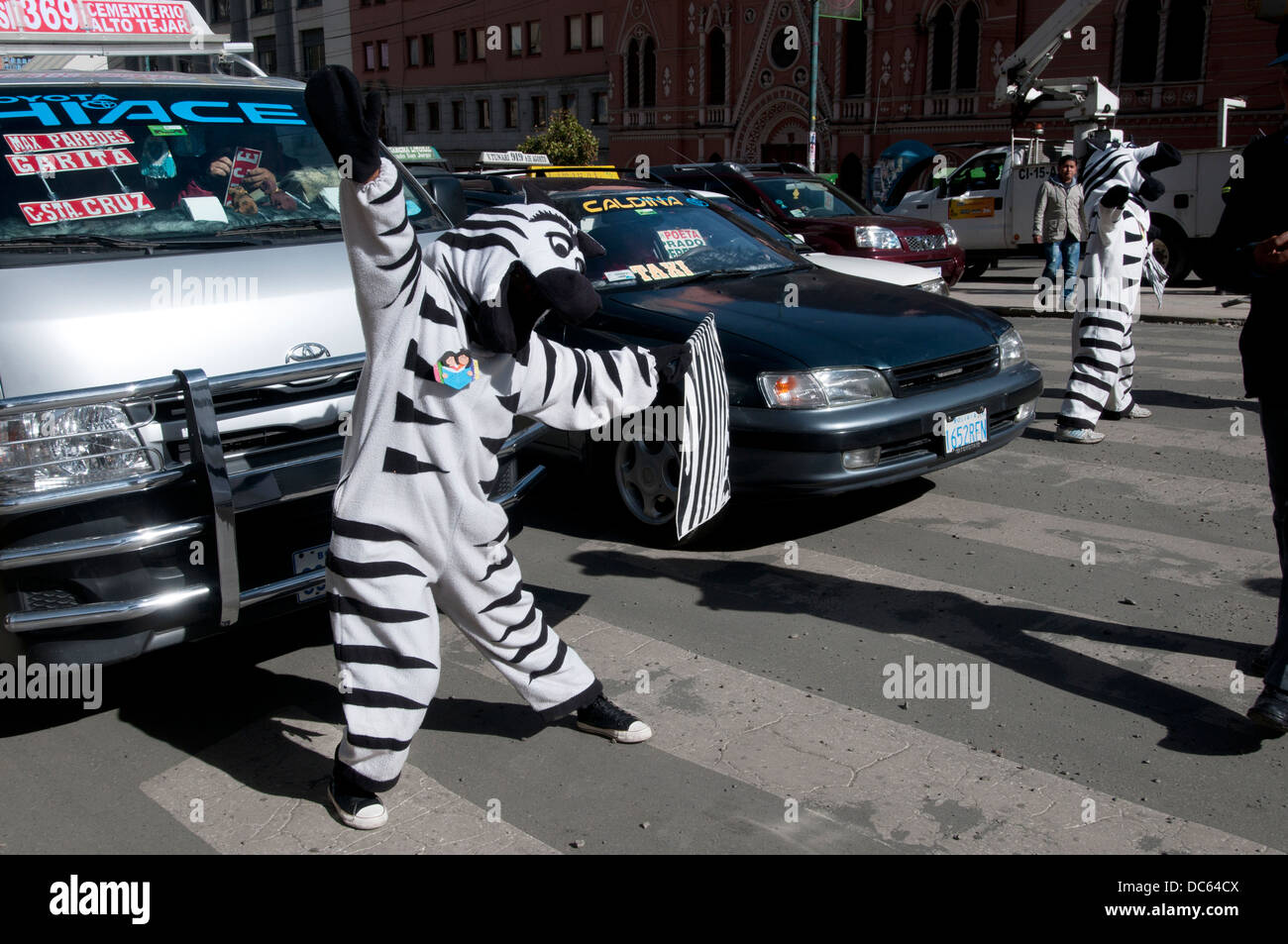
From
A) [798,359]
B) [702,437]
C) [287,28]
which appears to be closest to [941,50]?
[798,359]

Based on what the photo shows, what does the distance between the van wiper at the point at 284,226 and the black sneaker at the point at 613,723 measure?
2.42 m

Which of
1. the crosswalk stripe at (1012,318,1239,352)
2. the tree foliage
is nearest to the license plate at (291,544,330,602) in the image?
the crosswalk stripe at (1012,318,1239,352)

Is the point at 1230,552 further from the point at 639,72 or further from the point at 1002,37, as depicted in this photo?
the point at 639,72

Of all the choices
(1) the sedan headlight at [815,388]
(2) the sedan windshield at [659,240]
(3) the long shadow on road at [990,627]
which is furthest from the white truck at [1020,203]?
A: (3) the long shadow on road at [990,627]

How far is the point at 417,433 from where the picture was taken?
3186 millimetres

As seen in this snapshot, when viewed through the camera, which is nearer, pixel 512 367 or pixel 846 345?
pixel 512 367

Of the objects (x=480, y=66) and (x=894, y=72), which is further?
(x=480, y=66)

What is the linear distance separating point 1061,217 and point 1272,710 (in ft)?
36.5

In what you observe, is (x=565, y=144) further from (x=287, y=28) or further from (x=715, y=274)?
(x=287, y=28)

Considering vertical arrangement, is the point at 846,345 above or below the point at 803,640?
above

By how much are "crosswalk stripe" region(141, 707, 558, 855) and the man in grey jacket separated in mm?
11745

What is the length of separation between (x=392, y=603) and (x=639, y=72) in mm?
44470

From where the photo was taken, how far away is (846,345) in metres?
5.48

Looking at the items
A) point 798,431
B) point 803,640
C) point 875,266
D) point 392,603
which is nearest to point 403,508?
point 392,603
